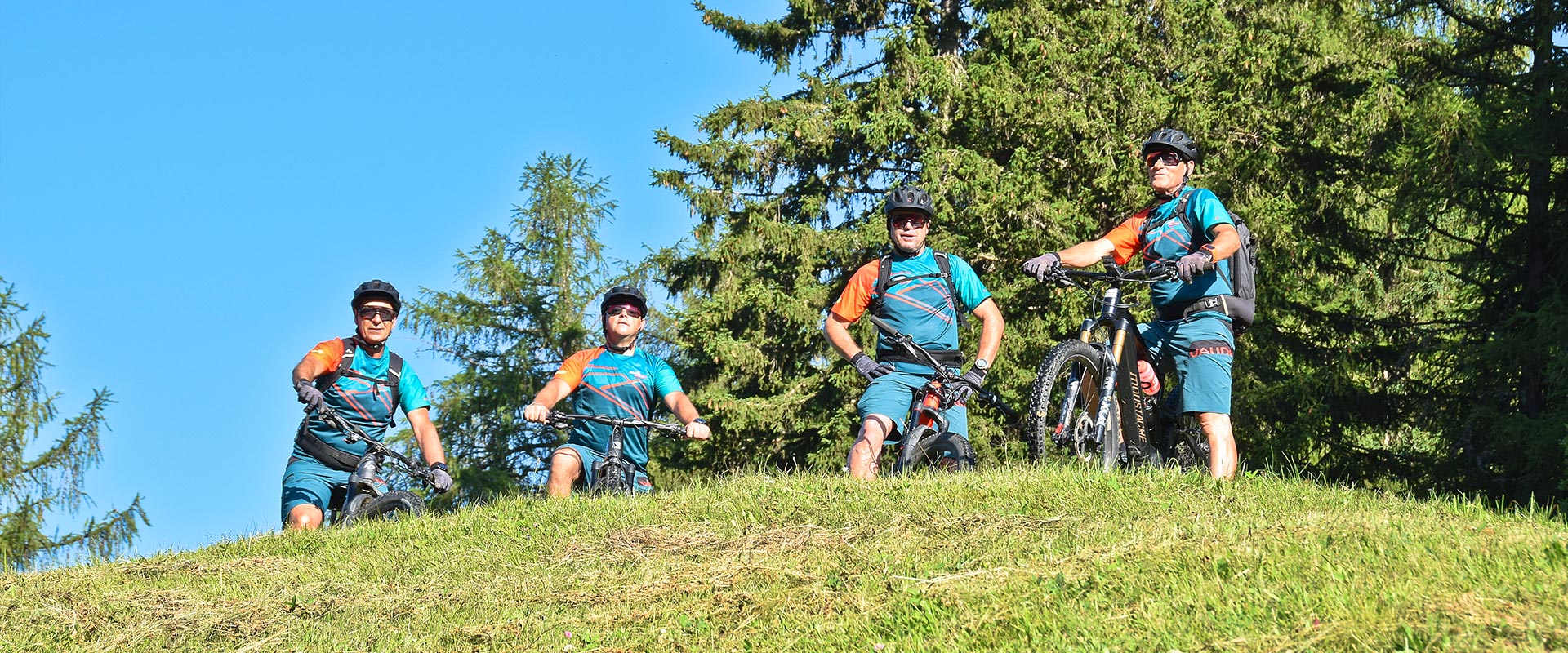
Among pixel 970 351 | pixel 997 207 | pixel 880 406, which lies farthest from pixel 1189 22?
pixel 880 406

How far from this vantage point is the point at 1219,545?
618 centimetres

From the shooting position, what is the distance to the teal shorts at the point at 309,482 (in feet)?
33.3

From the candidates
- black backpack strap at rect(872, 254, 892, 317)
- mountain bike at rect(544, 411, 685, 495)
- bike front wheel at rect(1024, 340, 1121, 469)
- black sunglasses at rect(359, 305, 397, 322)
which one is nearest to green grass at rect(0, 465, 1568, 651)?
bike front wheel at rect(1024, 340, 1121, 469)

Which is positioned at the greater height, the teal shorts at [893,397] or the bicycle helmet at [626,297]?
the bicycle helmet at [626,297]

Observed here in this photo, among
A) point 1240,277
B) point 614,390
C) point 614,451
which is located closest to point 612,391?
point 614,390

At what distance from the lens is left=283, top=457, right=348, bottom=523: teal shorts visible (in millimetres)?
10156

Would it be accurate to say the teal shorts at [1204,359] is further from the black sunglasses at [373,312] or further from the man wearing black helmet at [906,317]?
the black sunglasses at [373,312]

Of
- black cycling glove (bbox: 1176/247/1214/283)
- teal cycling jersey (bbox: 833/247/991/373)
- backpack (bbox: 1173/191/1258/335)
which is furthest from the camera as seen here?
teal cycling jersey (bbox: 833/247/991/373)

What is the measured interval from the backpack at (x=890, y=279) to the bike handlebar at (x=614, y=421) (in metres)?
1.74

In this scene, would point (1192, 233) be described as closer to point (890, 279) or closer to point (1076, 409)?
point (1076, 409)

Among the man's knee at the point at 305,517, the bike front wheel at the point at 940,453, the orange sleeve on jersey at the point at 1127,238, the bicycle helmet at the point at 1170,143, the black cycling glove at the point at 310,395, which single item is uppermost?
the bicycle helmet at the point at 1170,143

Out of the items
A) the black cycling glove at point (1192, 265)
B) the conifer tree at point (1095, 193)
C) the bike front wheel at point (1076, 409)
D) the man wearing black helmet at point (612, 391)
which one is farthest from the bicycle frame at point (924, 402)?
the conifer tree at point (1095, 193)

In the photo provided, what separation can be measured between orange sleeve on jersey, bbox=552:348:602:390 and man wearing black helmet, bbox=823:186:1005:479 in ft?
6.66

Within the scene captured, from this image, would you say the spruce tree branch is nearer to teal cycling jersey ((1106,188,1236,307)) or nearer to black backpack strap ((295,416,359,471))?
teal cycling jersey ((1106,188,1236,307))
